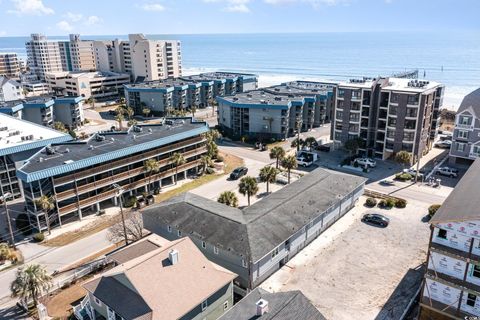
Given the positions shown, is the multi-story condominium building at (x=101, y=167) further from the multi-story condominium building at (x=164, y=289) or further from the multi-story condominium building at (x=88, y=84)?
the multi-story condominium building at (x=88, y=84)

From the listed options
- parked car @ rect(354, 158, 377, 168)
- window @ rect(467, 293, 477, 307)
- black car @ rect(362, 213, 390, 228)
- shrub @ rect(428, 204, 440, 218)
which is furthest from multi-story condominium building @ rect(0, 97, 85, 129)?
window @ rect(467, 293, 477, 307)

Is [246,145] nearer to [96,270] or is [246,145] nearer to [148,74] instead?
[96,270]

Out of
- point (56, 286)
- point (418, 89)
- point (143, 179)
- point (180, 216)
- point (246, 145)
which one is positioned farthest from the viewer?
point (246, 145)

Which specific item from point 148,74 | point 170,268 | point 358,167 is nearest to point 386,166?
point 358,167

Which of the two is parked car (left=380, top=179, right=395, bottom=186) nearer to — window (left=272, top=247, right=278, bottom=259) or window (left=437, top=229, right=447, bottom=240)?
window (left=272, top=247, right=278, bottom=259)

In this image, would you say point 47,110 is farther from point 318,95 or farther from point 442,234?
point 442,234

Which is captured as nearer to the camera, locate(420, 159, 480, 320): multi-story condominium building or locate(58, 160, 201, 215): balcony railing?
locate(420, 159, 480, 320): multi-story condominium building
